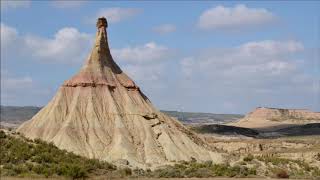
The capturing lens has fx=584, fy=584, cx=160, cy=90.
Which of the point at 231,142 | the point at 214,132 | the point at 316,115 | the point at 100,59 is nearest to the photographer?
the point at 100,59

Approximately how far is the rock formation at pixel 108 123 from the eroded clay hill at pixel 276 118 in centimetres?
10809

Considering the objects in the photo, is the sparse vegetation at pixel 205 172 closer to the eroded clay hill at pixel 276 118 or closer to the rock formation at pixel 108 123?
the rock formation at pixel 108 123

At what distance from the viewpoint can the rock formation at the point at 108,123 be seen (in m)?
59.1

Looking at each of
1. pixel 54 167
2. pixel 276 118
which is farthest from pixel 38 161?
pixel 276 118

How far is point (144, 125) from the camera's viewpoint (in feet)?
209

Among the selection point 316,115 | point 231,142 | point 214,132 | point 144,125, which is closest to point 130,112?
point 144,125

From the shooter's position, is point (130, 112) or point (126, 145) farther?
point (130, 112)

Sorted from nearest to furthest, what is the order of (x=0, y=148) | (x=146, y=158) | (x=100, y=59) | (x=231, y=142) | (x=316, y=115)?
(x=0, y=148) < (x=146, y=158) < (x=100, y=59) < (x=231, y=142) < (x=316, y=115)

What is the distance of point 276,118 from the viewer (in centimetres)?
18412

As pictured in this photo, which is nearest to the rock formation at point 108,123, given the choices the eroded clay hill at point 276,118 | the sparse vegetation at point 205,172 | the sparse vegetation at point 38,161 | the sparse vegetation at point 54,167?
the sparse vegetation at point 205,172

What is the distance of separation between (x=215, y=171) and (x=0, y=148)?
641 inches

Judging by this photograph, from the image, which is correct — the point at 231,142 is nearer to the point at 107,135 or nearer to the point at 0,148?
the point at 107,135

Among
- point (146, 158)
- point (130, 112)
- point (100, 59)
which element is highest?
point (100, 59)

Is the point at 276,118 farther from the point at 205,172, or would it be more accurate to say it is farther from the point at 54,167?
the point at 54,167
